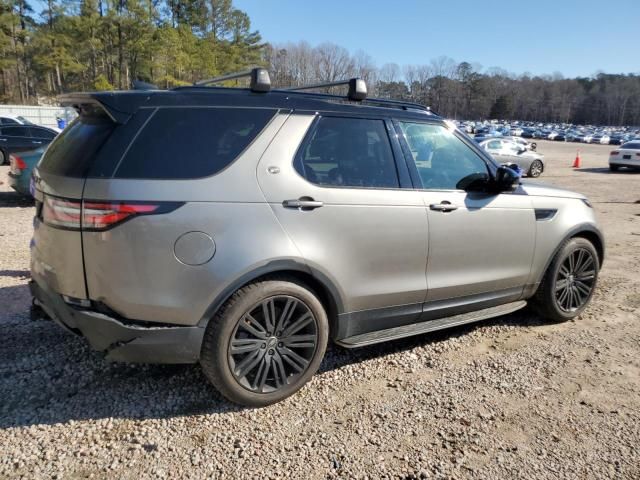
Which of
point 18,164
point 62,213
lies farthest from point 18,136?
point 62,213

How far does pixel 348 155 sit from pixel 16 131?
18453 mm

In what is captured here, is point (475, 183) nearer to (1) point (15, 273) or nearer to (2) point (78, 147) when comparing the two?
(2) point (78, 147)

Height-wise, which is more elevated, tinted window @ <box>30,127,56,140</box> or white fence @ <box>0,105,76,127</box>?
white fence @ <box>0,105,76,127</box>

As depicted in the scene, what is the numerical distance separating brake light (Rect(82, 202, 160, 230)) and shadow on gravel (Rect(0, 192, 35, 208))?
28.4 ft

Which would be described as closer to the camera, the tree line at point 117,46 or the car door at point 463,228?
the car door at point 463,228

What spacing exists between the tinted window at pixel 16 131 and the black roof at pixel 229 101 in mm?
17085

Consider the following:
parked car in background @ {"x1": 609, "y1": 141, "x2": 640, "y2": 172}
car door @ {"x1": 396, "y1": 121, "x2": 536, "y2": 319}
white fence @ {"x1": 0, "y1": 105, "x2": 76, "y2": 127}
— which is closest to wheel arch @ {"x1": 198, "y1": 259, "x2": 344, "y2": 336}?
car door @ {"x1": 396, "y1": 121, "x2": 536, "y2": 319}

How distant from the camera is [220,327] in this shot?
108 inches

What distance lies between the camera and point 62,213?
2.62m

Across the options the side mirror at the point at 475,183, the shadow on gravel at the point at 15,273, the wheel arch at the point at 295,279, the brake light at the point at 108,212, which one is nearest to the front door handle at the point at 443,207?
the side mirror at the point at 475,183

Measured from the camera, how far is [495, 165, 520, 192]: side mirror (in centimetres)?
377

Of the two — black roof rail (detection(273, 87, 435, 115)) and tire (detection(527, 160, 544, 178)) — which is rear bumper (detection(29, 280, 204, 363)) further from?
tire (detection(527, 160, 544, 178))

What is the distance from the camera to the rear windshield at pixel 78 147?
2.64 meters

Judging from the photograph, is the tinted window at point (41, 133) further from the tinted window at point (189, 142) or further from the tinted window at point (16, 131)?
the tinted window at point (189, 142)
